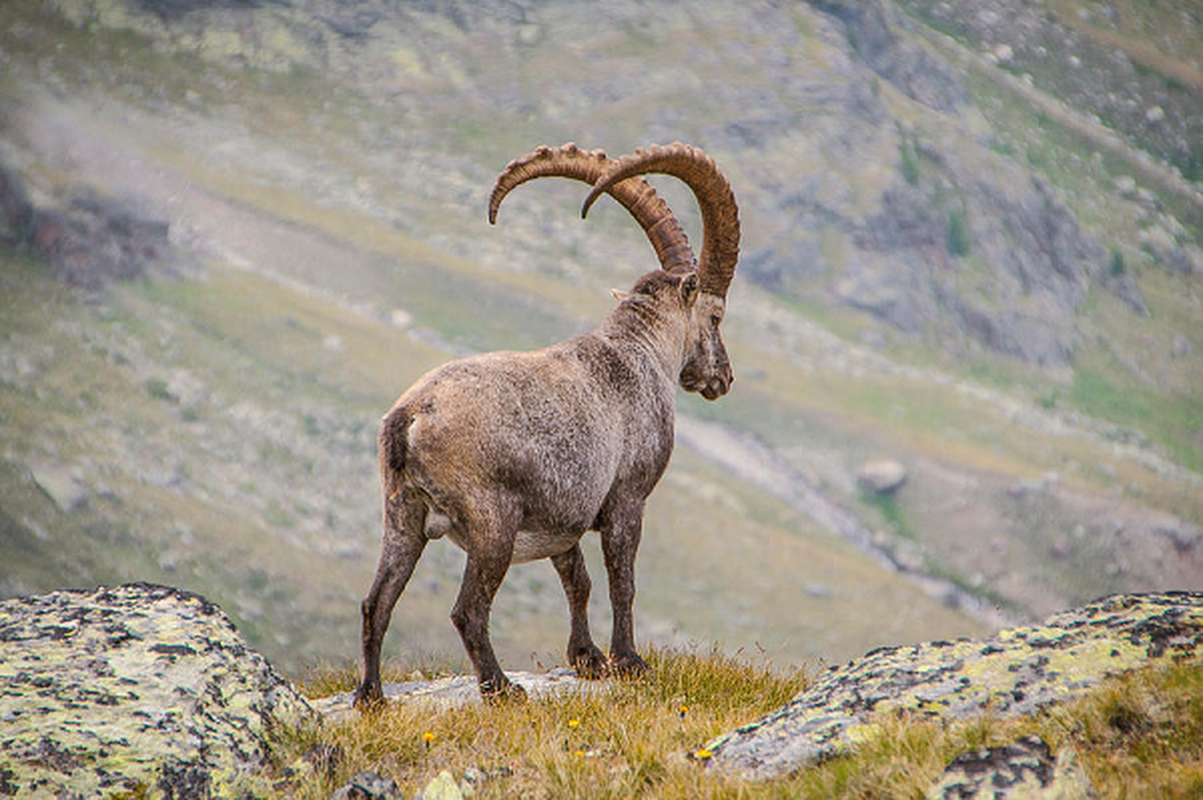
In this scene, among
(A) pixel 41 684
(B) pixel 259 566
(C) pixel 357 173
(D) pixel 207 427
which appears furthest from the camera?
(C) pixel 357 173

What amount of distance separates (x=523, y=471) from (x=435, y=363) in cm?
11495


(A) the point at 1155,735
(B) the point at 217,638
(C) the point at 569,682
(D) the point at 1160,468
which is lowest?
(D) the point at 1160,468

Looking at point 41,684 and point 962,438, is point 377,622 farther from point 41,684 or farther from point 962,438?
point 962,438

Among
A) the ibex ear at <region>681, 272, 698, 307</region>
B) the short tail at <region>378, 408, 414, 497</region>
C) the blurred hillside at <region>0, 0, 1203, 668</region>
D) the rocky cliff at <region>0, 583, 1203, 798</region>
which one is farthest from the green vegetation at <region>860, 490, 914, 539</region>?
the rocky cliff at <region>0, 583, 1203, 798</region>

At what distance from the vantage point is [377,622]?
9.46 m

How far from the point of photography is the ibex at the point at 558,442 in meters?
9.21

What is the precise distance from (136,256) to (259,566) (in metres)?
55.7

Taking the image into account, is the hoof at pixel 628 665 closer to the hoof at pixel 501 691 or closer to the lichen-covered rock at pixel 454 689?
the lichen-covered rock at pixel 454 689

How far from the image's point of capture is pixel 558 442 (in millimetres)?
9773

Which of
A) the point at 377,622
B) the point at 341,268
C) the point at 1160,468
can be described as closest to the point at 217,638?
the point at 377,622

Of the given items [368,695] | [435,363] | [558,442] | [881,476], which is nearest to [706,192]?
[558,442]

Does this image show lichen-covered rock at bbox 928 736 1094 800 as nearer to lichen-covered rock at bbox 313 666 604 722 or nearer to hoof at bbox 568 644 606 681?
lichen-covered rock at bbox 313 666 604 722

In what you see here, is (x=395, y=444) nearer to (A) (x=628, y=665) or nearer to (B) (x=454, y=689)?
(B) (x=454, y=689)

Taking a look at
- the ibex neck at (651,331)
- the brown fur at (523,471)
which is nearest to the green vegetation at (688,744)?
the brown fur at (523,471)
